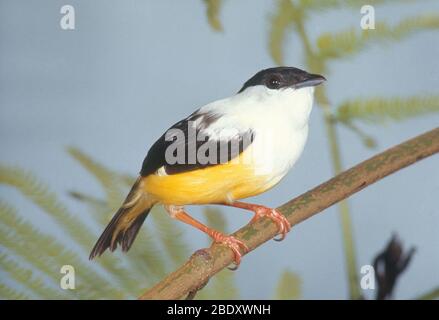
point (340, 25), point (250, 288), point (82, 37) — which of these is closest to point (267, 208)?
point (250, 288)

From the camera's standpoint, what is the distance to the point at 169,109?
1.75m

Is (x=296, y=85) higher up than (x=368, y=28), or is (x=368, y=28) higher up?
(x=368, y=28)

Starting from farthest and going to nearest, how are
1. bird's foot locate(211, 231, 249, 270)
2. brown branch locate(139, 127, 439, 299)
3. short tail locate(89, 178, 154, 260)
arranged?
short tail locate(89, 178, 154, 260), bird's foot locate(211, 231, 249, 270), brown branch locate(139, 127, 439, 299)

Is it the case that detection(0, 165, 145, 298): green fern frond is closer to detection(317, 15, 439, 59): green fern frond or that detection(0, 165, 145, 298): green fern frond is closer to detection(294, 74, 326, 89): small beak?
detection(294, 74, 326, 89): small beak

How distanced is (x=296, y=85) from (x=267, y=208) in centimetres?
31

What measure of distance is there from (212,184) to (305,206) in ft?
0.72

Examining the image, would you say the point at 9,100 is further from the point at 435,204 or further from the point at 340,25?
the point at 435,204

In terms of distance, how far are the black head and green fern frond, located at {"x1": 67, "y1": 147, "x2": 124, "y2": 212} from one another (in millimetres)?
460

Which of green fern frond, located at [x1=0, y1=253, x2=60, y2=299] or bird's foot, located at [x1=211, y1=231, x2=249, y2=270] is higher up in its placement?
bird's foot, located at [x1=211, y1=231, x2=249, y2=270]

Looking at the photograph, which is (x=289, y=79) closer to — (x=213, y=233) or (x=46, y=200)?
(x=213, y=233)

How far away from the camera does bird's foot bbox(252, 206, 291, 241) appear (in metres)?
1.62

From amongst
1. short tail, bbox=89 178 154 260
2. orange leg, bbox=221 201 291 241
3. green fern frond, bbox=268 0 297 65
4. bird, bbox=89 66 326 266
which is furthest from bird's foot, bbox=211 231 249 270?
green fern frond, bbox=268 0 297 65

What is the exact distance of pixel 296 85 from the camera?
1.60m

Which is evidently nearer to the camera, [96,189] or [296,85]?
[296,85]
